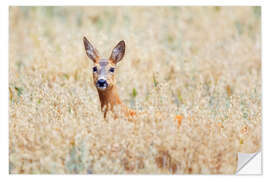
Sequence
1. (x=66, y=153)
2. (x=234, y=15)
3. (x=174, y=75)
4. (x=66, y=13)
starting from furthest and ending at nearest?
(x=66, y=13), (x=234, y=15), (x=174, y=75), (x=66, y=153)

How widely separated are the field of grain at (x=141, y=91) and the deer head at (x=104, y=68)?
245 millimetres

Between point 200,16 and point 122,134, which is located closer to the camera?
point 122,134

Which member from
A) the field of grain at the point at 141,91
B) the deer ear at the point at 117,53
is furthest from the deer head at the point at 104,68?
the field of grain at the point at 141,91

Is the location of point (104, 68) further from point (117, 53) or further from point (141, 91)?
point (141, 91)

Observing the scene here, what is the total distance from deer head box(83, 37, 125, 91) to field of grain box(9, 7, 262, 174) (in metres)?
0.24

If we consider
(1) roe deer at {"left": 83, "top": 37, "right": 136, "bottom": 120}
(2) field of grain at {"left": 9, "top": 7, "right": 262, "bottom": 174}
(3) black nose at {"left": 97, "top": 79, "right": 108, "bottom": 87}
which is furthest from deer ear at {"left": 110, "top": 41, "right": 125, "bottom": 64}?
(2) field of grain at {"left": 9, "top": 7, "right": 262, "bottom": 174}

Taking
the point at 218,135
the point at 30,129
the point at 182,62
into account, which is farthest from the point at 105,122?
the point at 182,62

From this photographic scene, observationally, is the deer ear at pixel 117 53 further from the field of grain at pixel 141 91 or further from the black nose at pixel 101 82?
the field of grain at pixel 141 91

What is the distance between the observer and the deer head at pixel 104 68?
174 inches

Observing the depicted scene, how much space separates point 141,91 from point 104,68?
1.20 m

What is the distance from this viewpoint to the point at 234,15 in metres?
7.17
